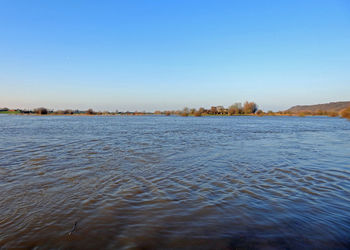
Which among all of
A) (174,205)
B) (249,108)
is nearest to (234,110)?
(249,108)

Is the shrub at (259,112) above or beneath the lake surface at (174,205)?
above

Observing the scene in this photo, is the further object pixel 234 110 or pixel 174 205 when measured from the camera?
pixel 234 110

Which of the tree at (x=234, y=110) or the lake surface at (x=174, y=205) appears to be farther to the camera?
the tree at (x=234, y=110)

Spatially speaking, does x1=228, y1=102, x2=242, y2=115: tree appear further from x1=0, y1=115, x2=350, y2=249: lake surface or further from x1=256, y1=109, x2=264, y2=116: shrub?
x1=0, y1=115, x2=350, y2=249: lake surface

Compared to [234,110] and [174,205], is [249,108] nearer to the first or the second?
[234,110]

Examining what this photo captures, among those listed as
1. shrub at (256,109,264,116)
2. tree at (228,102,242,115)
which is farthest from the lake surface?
shrub at (256,109,264,116)

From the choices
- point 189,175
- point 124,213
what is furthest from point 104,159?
point 124,213

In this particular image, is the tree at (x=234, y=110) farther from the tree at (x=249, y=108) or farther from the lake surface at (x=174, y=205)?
the lake surface at (x=174, y=205)

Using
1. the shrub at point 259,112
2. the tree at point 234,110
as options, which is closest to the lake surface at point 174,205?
the tree at point 234,110

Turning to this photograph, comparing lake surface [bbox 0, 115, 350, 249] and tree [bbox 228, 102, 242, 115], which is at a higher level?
tree [bbox 228, 102, 242, 115]

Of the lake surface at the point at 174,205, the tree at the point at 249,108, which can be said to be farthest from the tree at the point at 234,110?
the lake surface at the point at 174,205

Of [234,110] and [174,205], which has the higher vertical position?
[234,110]

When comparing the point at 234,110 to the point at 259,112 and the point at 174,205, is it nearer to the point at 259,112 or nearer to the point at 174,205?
the point at 259,112

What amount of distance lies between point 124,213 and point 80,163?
622 cm
